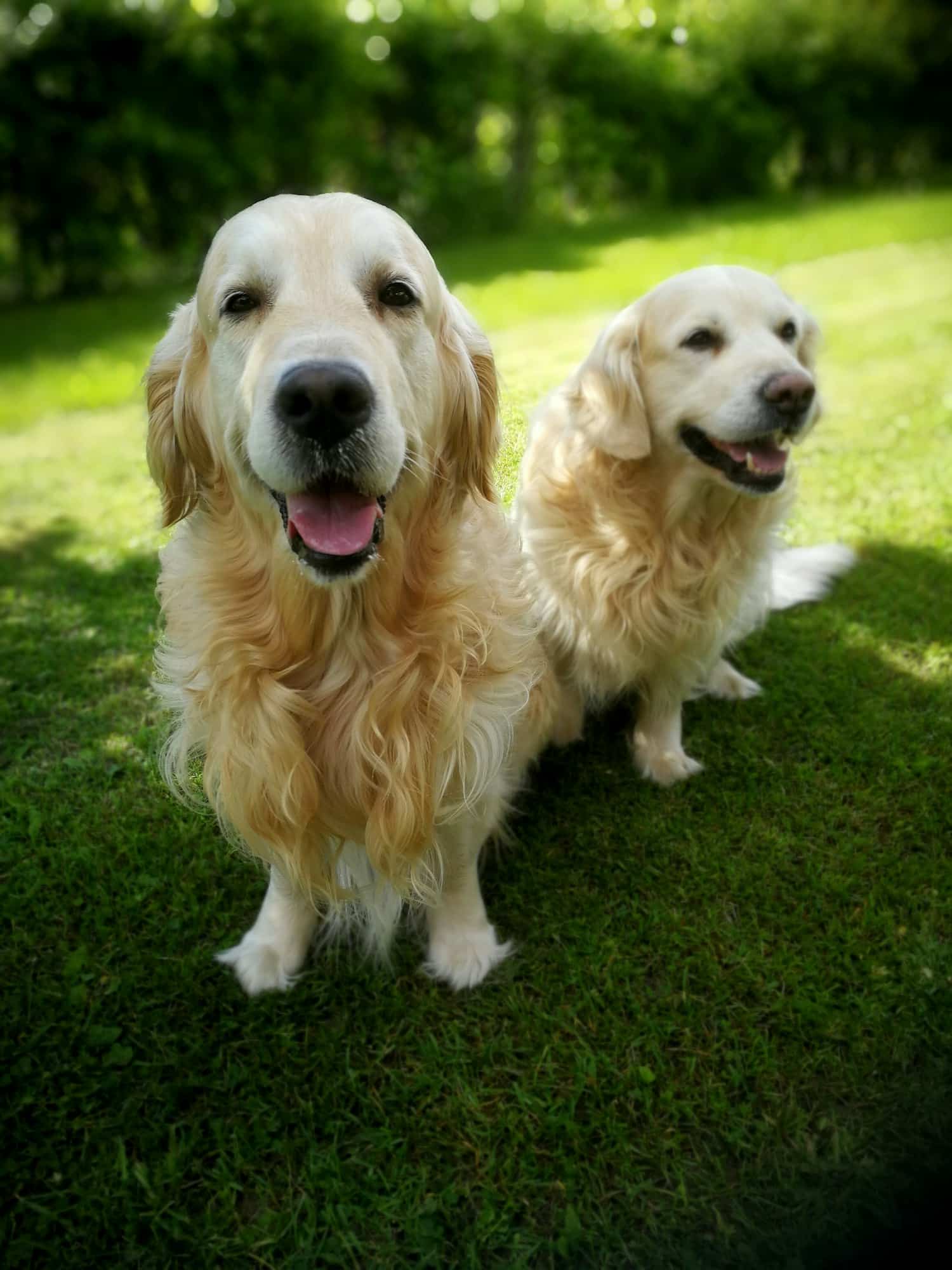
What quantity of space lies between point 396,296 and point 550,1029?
1.74 metres

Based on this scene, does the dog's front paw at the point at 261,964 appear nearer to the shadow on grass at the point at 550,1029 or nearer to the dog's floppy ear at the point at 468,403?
the shadow on grass at the point at 550,1029

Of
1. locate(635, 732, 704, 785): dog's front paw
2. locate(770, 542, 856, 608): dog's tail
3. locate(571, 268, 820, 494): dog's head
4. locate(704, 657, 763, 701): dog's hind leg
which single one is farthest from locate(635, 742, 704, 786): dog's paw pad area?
locate(770, 542, 856, 608): dog's tail

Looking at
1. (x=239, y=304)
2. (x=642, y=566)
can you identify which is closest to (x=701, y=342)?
(x=642, y=566)

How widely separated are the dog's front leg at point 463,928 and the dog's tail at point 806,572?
1941mm

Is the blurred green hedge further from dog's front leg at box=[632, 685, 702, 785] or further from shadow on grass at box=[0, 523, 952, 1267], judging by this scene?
shadow on grass at box=[0, 523, 952, 1267]

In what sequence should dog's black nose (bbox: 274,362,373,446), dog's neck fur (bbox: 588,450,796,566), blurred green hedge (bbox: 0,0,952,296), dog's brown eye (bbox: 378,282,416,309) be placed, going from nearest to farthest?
dog's black nose (bbox: 274,362,373,446) → dog's brown eye (bbox: 378,282,416,309) → dog's neck fur (bbox: 588,450,796,566) → blurred green hedge (bbox: 0,0,952,296)

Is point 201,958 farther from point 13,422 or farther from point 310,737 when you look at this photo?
point 13,422

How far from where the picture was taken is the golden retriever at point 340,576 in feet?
5.69

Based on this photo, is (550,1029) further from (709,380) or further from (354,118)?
(354,118)

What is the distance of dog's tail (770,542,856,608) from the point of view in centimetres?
368

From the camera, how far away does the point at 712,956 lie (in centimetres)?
224

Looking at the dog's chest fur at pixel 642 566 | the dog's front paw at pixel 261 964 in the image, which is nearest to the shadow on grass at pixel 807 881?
the dog's chest fur at pixel 642 566

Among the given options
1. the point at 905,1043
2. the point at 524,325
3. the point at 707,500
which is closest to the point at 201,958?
the point at 905,1043

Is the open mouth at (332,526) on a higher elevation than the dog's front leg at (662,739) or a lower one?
higher
